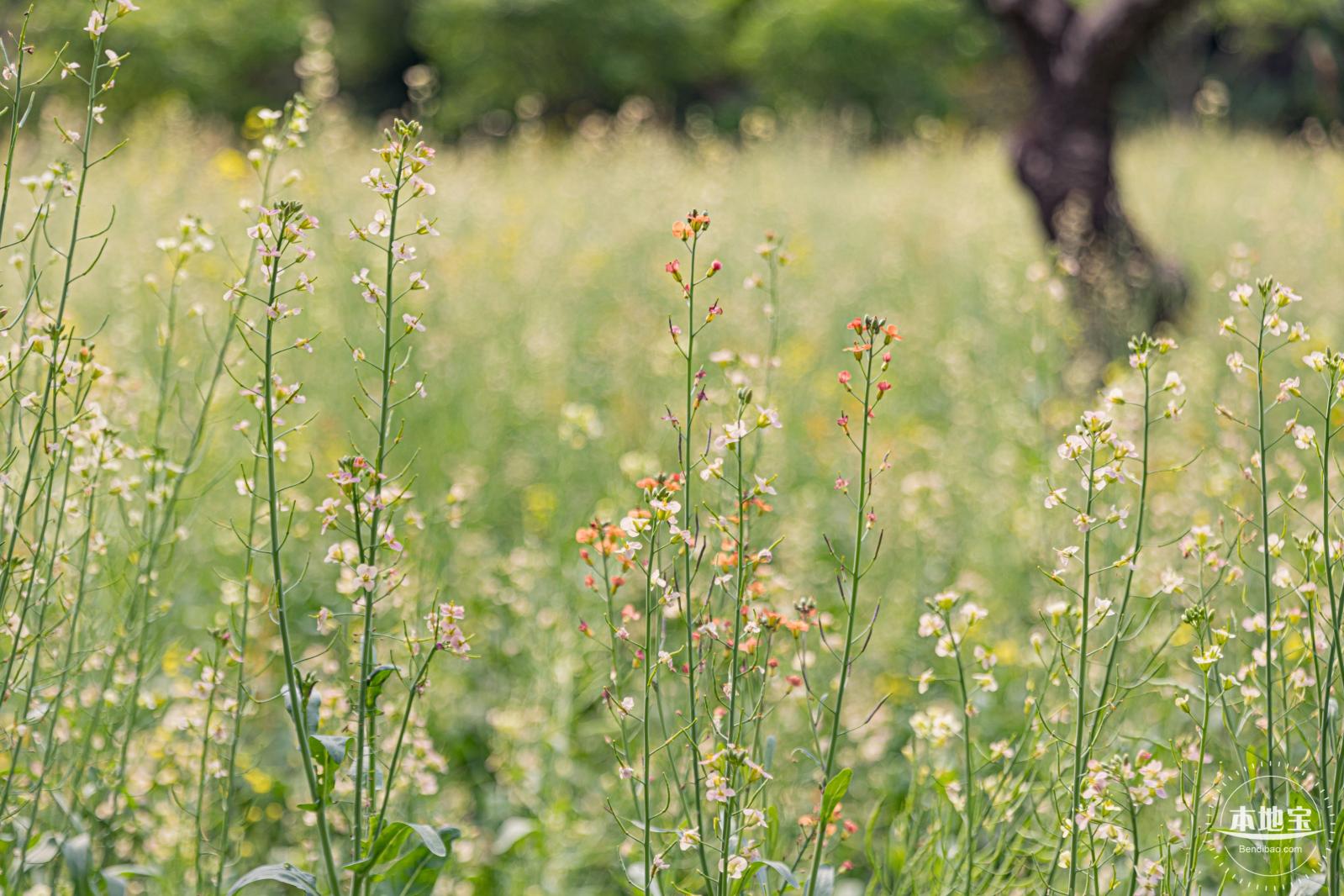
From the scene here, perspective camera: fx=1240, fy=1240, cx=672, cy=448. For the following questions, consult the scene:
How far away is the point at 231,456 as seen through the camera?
10.9 feet

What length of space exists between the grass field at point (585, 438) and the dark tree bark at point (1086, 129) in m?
0.27

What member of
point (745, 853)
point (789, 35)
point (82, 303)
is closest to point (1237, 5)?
point (789, 35)

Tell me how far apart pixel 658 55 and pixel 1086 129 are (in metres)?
14.2

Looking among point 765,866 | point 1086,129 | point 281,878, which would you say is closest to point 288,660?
point 281,878

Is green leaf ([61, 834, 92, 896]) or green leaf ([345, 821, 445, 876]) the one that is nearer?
green leaf ([345, 821, 445, 876])

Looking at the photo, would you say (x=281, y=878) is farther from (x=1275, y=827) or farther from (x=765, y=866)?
(x=1275, y=827)

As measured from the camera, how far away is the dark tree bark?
5.46m

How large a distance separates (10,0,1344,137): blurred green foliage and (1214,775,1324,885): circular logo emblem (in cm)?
1517

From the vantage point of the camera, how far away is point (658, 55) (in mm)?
19062

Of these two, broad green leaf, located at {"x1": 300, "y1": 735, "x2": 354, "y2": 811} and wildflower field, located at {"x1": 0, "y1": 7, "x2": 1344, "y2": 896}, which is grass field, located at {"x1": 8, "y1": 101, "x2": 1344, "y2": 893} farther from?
broad green leaf, located at {"x1": 300, "y1": 735, "x2": 354, "y2": 811}

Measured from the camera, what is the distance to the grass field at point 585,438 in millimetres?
2203

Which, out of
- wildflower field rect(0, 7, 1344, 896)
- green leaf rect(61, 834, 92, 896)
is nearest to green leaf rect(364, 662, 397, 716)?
wildflower field rect(0, 7, 1344, 896)

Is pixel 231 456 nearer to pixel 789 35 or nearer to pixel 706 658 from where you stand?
pixel 706 658

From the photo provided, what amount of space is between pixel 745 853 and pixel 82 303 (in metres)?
4.92
